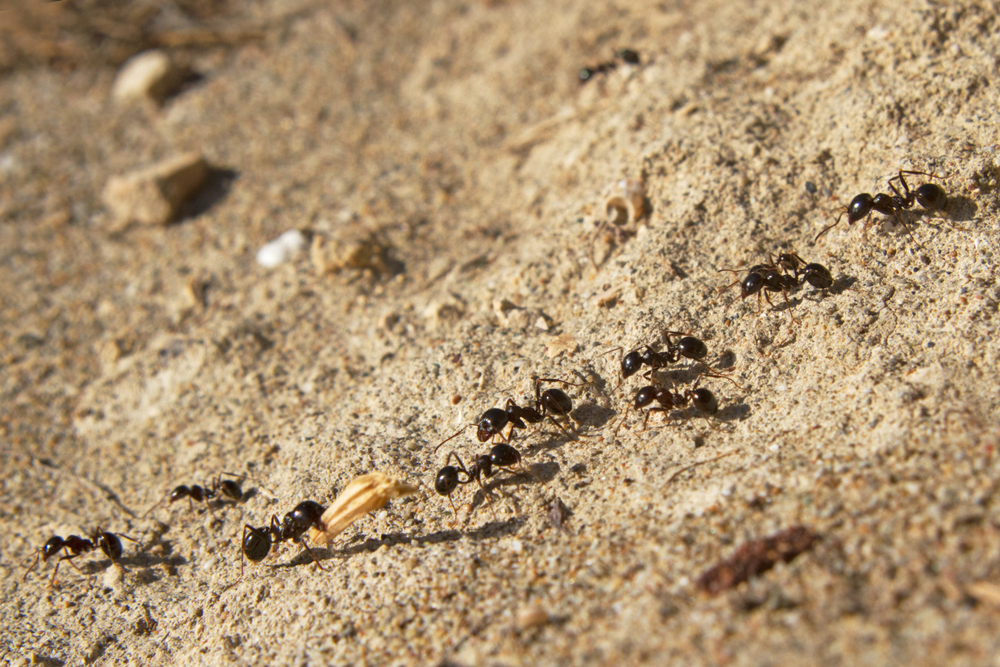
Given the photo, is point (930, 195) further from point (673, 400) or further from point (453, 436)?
point (453, 436)

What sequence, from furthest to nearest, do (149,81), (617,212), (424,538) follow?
1. (149,81)
2. (617,212)
3. (424,538)

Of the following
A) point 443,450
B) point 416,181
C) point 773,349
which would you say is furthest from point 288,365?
point 773,349

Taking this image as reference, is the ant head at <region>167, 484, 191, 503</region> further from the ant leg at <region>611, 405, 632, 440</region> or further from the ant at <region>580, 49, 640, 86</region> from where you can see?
the ant at <region>580, 49, 640, 86</region>

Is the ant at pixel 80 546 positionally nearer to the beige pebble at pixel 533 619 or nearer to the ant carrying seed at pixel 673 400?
the beige pebble at pixel 533 619

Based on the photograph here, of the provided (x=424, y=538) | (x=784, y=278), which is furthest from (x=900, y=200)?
(x=424, y=538)

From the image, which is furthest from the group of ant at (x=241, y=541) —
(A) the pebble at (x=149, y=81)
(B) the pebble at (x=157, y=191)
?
(A) the pebble at (x=149, y=81)

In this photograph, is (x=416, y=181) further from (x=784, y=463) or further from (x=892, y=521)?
(x=892, y=521)

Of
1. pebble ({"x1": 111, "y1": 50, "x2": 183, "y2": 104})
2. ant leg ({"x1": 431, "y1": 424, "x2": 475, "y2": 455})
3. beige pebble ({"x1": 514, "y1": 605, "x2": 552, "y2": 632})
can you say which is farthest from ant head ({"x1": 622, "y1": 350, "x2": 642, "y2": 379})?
pebble ({"x1": 111, "y1": 50, "x2": 183, "y2": 104})
